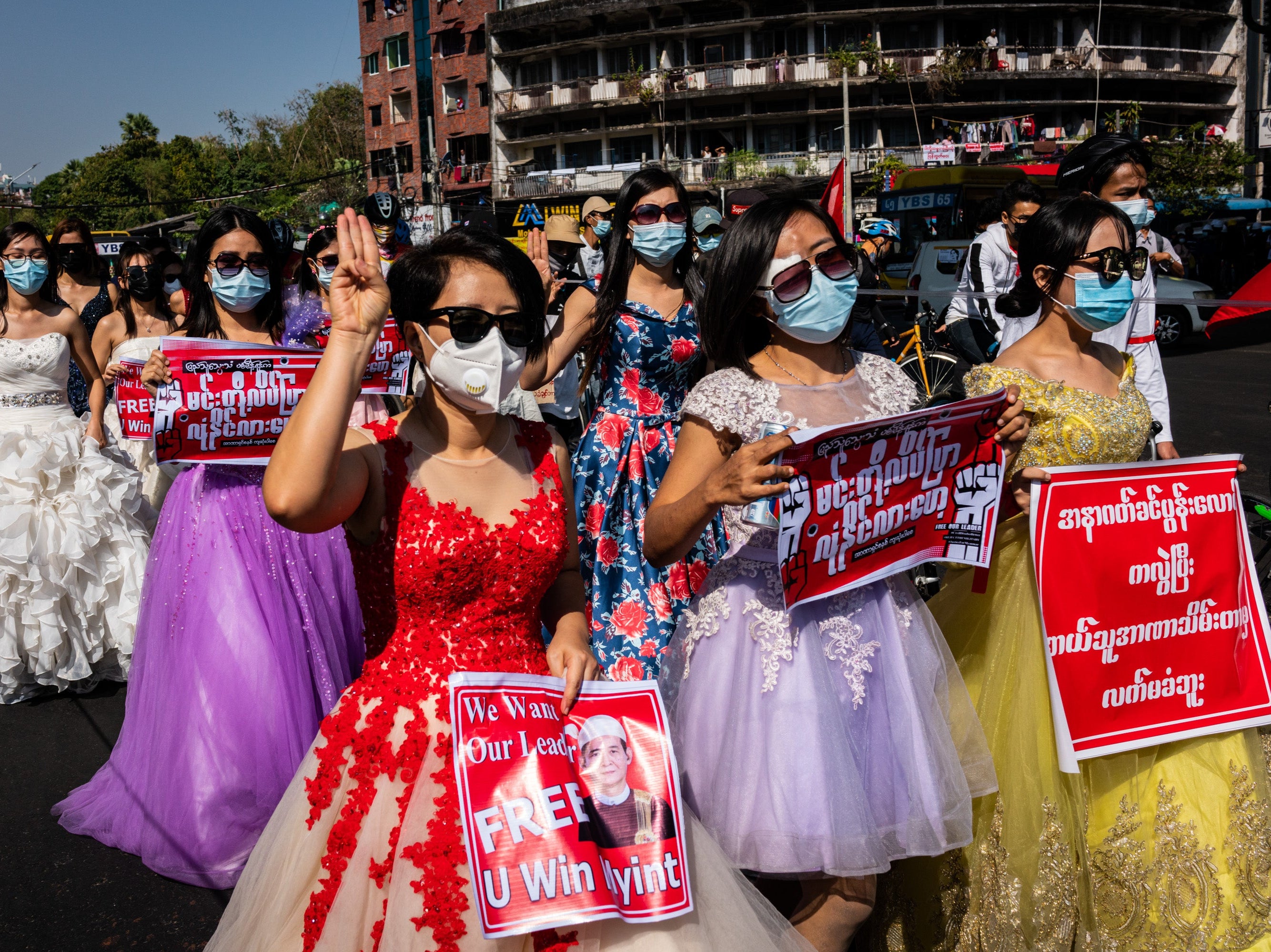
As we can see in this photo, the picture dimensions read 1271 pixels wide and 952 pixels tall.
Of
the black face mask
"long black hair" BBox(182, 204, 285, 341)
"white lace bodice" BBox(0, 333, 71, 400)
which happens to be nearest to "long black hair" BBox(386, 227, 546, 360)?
"long black hair" BBox(182, 204, 285, 341)

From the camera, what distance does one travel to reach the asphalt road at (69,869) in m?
3.27

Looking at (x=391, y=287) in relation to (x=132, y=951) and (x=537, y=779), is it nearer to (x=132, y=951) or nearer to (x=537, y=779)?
(x=537, y=779)

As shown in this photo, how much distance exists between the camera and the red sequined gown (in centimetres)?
190

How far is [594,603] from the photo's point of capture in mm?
4609

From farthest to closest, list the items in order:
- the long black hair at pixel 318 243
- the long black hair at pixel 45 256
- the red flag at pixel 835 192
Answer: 1. the red flag at pixel 835 192
2. the long black hair at pixel 318 243
3. the long black hair at pixel 45 256

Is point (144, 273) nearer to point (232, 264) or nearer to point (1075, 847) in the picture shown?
point (232, 264)

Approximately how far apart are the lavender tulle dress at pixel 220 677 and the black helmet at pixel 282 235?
1175mm

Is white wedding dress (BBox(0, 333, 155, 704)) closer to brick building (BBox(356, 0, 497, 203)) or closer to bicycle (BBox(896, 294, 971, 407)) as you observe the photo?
bicycle (BBox(896, 294, 971, 407))

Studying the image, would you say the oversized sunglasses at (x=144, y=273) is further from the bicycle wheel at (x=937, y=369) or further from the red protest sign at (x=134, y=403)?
the bicycle wheel at (x=937, y=369)

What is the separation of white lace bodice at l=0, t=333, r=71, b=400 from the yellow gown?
5.34m

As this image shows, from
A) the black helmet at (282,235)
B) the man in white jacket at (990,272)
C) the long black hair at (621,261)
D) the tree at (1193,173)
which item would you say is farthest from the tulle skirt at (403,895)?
the tree at (1193,173)

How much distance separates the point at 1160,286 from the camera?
56.6 ft

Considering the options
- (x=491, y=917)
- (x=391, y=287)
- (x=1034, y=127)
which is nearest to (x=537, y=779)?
(x=491, y=917)

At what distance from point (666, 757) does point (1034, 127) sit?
52870 millimetres
